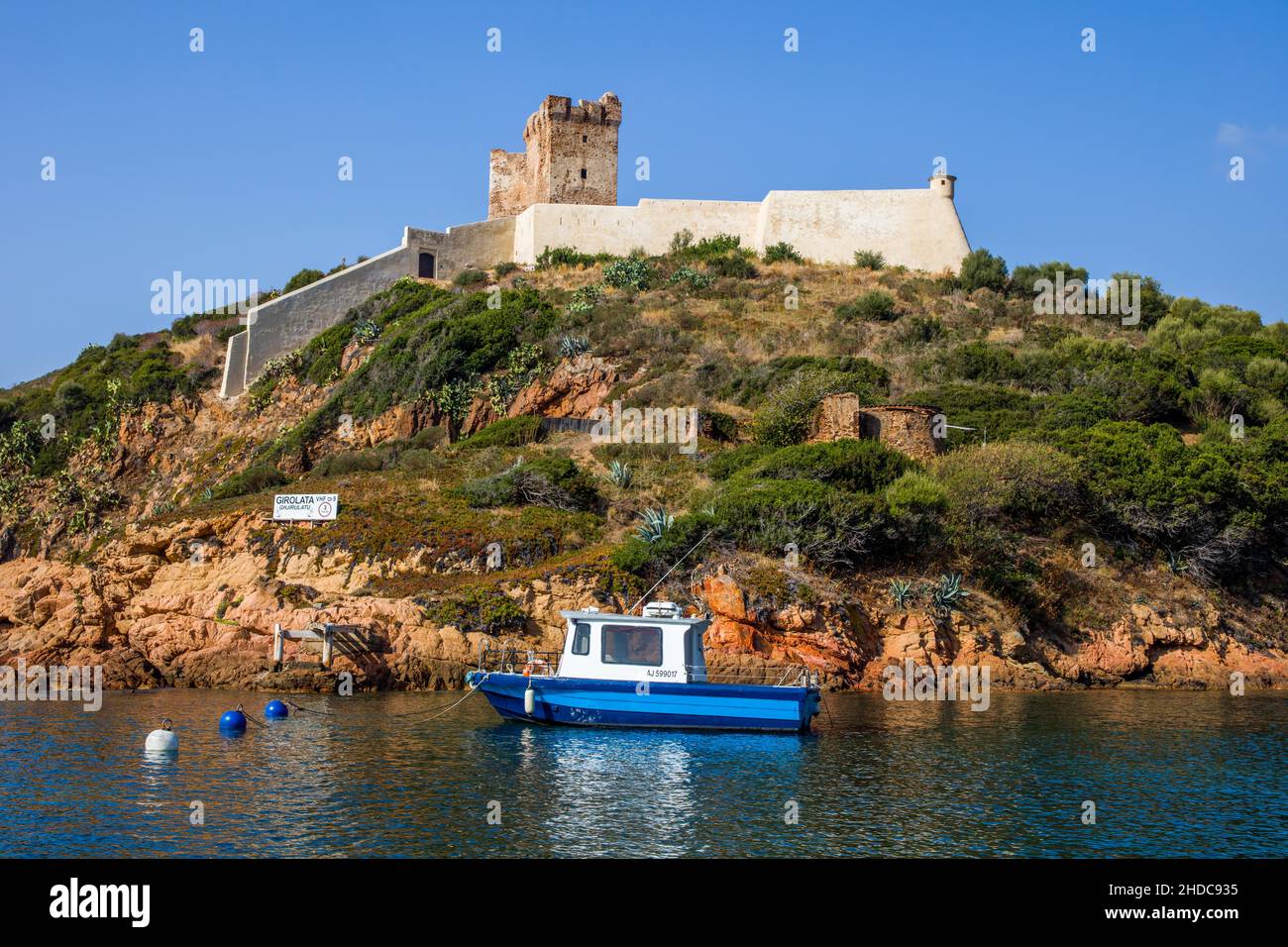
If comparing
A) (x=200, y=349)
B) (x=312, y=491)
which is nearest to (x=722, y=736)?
(x=312, y=491)

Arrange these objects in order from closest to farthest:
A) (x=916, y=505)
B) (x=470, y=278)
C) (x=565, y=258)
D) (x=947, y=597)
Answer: (x=947, y=597), (x=916, y=505), (x=470, y=278), (x=565, y=258)

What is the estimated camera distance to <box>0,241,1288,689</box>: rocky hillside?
93.5ft

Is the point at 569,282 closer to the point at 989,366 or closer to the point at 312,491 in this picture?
the point at 989,366

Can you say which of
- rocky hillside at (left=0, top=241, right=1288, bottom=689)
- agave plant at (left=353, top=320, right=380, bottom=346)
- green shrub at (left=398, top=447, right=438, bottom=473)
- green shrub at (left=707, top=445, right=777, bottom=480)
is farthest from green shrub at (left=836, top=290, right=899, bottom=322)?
agave plant at (left=353, top=320, right=380, bottom=346)

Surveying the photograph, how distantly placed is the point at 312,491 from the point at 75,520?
18060 mm

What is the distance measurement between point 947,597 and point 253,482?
998 inches

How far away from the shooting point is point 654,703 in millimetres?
21625

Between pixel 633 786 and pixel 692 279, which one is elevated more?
pixel 692 279

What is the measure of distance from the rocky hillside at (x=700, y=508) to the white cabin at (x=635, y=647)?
4.74 metres

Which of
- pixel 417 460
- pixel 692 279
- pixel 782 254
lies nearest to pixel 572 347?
pixel 417 460

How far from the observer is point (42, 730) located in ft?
66.9

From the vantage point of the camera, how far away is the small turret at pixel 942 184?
62.0m

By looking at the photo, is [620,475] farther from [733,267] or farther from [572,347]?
[733,267]
